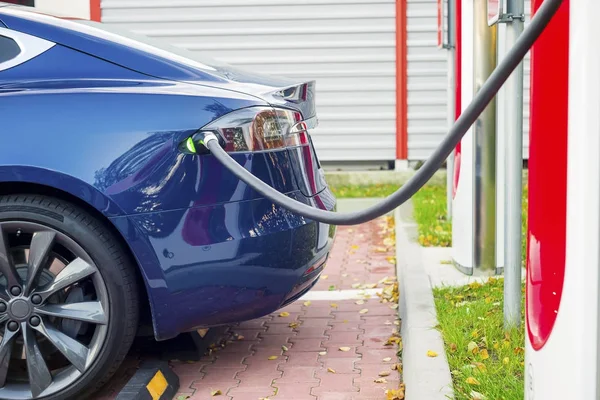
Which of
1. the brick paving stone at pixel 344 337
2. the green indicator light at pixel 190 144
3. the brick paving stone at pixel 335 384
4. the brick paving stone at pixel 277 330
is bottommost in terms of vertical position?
the brick paving stone at pixel 335 384

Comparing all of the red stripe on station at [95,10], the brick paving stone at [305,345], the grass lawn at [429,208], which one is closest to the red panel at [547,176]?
the brick paving stone at [305,345]

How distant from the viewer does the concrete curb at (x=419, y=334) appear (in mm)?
3533

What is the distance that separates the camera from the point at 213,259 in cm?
375

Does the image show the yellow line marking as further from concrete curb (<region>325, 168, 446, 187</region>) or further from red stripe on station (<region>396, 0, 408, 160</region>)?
red stripe on station (<region>396, 0, 408, 160</region>)

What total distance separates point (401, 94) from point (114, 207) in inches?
296

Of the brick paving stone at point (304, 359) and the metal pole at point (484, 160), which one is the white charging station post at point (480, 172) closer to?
the metal pole at point (484, 160)

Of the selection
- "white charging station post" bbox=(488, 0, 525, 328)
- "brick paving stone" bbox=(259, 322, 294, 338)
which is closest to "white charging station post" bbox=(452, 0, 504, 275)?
"white charging station post" bbox=(488, 0, 525, 328)

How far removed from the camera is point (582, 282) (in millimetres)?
2289

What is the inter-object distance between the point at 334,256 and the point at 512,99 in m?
3.21

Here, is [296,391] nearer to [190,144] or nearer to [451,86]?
[190,144]

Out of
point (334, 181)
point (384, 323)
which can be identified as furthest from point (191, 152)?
point (334, 181)

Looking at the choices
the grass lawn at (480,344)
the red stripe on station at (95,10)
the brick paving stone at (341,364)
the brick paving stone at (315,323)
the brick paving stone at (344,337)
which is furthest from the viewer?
the red stripe on station at (95,10)

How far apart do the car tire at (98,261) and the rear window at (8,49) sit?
0.60 m

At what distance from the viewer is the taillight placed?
3.78 meters
